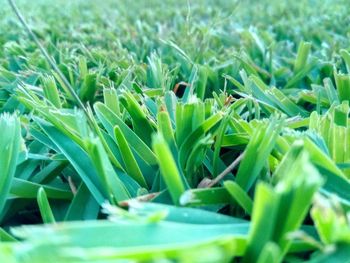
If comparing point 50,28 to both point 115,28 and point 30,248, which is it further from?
point 30,248

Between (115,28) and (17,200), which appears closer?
(17,200)

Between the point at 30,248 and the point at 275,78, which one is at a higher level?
the point at 30,248

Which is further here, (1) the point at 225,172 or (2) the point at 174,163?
(1) the point at 225,172

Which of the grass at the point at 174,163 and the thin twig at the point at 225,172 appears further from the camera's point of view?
the thin twig at the point at 225,172

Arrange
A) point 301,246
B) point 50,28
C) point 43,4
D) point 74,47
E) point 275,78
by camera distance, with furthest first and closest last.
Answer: point 43,4, point 50,28, point 74,47, point 275,78, point 301,246

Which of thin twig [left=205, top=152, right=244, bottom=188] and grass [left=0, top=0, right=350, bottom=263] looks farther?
thin twig [left=205, top=152, right=244, bottom=188]

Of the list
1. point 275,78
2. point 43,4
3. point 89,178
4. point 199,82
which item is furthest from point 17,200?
point 43,4

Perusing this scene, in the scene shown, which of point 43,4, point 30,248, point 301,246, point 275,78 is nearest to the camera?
point 30,248
